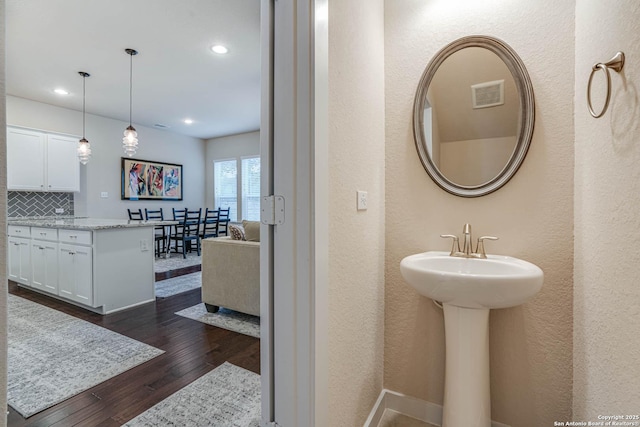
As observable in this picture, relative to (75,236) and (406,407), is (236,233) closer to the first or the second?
(75,236)

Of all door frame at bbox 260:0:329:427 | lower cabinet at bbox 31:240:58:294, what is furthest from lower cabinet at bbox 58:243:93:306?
door frame at bbox 260:0:329:427

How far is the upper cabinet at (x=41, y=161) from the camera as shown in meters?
4.39

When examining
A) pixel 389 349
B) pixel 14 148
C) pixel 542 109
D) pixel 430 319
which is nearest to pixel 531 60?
pixel 542 109

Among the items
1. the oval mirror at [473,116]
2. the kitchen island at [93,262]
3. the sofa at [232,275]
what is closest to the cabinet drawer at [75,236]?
the kitchen island at [93,262]

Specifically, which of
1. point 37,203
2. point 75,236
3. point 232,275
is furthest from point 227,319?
point 37,203

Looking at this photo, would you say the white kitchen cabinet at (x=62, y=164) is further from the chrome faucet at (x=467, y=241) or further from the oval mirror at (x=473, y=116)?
the chrome faucet at (x=467, y=241)

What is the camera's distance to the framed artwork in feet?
19.7

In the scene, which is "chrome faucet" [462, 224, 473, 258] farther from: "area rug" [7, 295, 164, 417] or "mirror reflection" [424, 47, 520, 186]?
"area rug" [7, 295, 164, 417]

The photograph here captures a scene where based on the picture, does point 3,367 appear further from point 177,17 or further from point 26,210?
point 26,210

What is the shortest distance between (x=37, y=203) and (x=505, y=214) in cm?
664

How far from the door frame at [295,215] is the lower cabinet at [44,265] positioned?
3.55m

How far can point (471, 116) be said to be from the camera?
5.02 feet

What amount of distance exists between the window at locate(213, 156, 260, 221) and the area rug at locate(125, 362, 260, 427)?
5055mm

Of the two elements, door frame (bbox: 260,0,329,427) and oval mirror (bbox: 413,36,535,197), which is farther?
oval mirror (bbox: 413,36,535,197)
